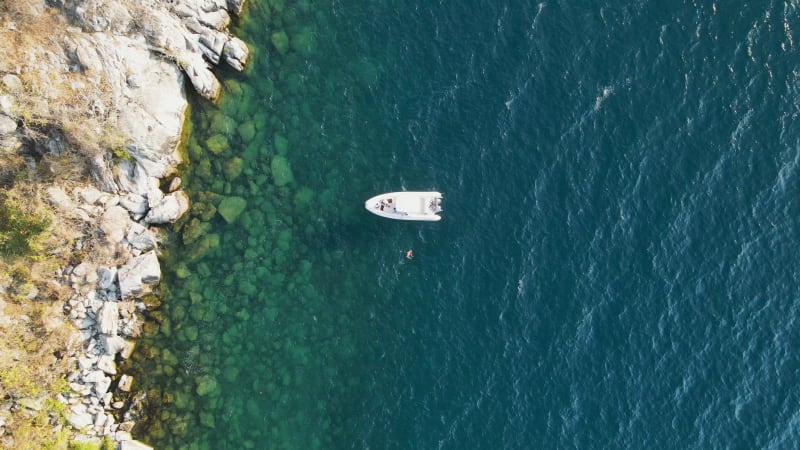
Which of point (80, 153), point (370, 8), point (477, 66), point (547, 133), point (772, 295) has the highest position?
point (370, 8)

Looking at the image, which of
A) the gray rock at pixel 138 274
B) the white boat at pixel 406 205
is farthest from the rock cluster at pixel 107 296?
the white boat at pixel 406 205

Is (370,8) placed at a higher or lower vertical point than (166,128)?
higher

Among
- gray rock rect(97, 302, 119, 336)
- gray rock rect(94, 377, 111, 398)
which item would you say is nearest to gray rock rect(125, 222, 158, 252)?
gray rock rect(97, 302, 119, 336)

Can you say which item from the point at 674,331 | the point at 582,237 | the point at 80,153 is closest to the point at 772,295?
the point at 674,331

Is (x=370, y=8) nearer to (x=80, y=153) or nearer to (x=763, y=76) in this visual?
(x=80, y=153)

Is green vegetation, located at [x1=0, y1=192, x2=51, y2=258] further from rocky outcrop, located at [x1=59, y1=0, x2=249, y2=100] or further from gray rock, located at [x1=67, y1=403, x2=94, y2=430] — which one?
rocky outcrop, located at [x1=59, y1=0, x2=249, y2=100]

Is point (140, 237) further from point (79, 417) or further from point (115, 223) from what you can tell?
point (79, 417)
